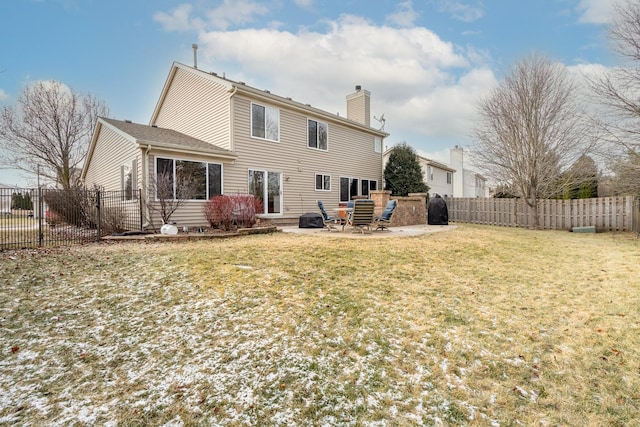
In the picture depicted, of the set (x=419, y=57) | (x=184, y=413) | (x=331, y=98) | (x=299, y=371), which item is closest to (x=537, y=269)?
(x=299, y=371)

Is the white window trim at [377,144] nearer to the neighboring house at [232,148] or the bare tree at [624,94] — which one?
the neighboring house at [232,148]

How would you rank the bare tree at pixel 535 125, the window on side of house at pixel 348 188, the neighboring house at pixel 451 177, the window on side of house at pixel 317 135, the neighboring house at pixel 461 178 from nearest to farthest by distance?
the bare tree at pixel 535 125, the window on side of house at pixel 317 135, the window on side of house at pixel 348 188, the neighboring house at pixel 451 177, the neighboring house at pixel 461 178

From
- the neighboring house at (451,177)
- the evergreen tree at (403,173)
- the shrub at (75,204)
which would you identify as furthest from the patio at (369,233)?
the neighboring house at (451,177)

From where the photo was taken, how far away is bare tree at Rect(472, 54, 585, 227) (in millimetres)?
14469

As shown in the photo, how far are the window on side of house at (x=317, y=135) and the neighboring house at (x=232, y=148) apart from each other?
5 centimetres

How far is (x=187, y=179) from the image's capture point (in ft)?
36.6

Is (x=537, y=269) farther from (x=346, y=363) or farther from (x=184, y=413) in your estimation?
(x=184, y=413)

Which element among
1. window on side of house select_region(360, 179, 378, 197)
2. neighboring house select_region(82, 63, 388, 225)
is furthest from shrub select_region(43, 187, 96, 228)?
window on side of house select_region(360, 179, 378, 197)

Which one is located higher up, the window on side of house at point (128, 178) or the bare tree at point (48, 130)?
the bare tree at point (48, 130)

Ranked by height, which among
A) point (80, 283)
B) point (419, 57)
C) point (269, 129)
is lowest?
point (80, 283)

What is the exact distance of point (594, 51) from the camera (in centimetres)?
1305

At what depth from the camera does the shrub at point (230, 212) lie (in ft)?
33.3

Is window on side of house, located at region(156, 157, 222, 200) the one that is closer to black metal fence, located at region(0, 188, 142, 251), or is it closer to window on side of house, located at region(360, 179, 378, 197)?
black metal fence, located at region(0, 188, 142, 251)

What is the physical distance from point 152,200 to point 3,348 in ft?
25.4
